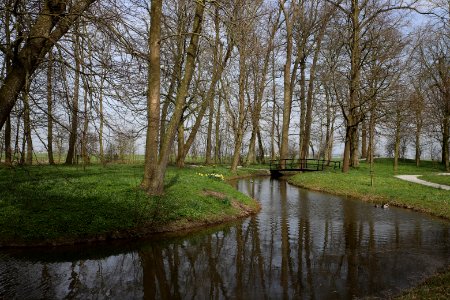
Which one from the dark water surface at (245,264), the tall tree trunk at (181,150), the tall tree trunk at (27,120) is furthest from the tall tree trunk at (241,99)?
the tall tree trunk at (27,120)

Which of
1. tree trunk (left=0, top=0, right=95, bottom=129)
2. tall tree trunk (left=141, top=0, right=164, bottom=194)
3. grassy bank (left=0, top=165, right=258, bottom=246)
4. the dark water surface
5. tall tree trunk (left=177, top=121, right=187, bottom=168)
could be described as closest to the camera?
tree trunk (left=0, top=0, right=95, bottom=129)

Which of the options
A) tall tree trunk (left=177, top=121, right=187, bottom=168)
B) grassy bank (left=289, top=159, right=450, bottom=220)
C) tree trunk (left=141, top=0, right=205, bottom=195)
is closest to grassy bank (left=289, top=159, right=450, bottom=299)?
grassy bank (left=289, top=159, right=450, bottom=220)

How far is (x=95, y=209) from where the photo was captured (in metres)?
10.6

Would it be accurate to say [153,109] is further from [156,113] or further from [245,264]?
[245,264]

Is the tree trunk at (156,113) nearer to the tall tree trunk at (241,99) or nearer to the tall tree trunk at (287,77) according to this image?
the tall tree trunk at (241,99)

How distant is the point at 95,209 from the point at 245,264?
4773 millimetres

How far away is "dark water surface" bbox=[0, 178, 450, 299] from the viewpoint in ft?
22.5

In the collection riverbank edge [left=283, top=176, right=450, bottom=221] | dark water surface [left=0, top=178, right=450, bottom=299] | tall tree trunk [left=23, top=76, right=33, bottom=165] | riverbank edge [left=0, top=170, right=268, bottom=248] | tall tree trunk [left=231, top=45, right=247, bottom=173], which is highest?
tall tree trunk [left=231, top=45, right=247, bottom=173]

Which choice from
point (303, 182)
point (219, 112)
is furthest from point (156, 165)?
point (219, 112)

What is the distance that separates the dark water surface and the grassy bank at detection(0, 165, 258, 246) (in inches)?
21.9

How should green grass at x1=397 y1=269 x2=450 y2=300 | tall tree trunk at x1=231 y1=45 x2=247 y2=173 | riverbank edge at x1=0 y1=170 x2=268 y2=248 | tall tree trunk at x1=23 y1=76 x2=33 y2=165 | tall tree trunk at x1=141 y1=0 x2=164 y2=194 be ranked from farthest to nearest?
tall tree trunk at x1=231 y1=45 x2=247 y2=173
tall tree trunk at x1=141 y1=0 x2=164 y2=194
riverbank edge at x1=0 y1=170 x2=268 y2=248
green grass at x1=397 y1=269 x2=450 y2=300
tall tree trunk at x1=23 y1=76 x2=33 y2=165

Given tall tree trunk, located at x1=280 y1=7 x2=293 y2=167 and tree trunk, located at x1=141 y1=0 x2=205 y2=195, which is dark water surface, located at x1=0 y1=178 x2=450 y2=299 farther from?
tall tree trunk, located at x1=280 y1=7 x2=293 y2=167

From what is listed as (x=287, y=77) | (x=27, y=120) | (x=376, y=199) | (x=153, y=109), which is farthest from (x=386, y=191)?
(x=27, y=120)

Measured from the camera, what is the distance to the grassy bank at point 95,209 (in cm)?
950
